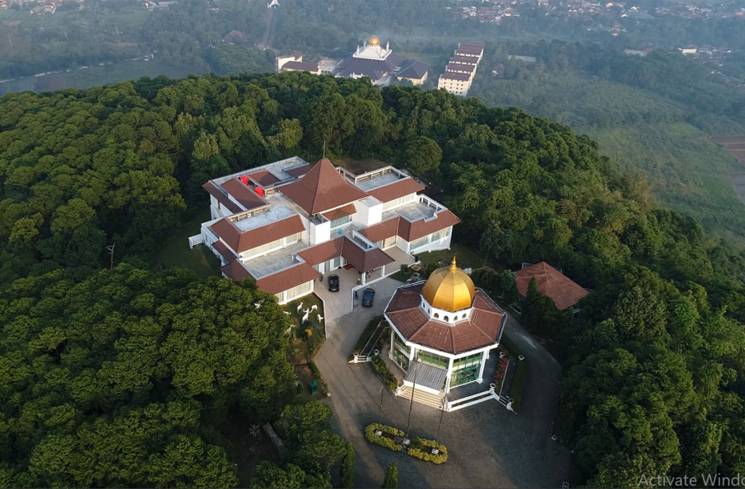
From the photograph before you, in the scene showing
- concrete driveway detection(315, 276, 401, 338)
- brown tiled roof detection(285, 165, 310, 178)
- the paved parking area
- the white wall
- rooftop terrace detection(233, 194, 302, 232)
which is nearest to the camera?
concrete driveway detection(315, 276, 401, 338)

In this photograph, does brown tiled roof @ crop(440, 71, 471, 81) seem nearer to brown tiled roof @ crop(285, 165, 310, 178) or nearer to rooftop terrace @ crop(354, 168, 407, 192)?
rooftop terrace @ crop(354, 168, 407, 192)

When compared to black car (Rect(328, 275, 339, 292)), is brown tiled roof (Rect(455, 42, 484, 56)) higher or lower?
lower

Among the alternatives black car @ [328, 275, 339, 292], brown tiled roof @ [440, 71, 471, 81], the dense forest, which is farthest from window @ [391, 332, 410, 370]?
brown tiled roof @ [440, 71, 471, 81]

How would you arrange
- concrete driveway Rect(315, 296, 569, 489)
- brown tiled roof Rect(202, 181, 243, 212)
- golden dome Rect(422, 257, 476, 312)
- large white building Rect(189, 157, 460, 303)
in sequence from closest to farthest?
concrete driveway Rect(315, 296, 569, 489), golden dome Rect(422, 257, 476, 312), large white building Rect(189, 157, 460, 303), brown tiled roof Rect(202, 181, 243, 212)

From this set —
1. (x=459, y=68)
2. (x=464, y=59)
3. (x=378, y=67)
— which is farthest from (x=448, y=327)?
(x=464, y=59)

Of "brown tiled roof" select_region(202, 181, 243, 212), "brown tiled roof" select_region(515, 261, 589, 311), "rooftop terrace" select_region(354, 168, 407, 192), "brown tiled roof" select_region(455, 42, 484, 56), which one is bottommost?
"brown tiled roof" select_region(455, 42, 484, 56)

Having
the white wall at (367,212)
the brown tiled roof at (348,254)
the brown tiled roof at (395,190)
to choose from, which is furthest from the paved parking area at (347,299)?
the brown tiled roof at (395,190)

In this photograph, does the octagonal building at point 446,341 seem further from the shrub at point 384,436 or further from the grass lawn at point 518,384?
the shrub at point 384,436
